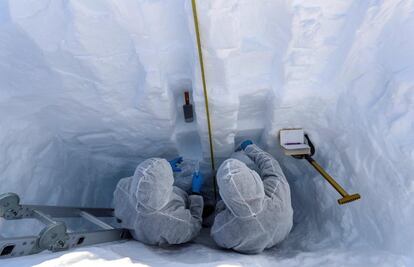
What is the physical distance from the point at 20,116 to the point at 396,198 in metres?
2.17

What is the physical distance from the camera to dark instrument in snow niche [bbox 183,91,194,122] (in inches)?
85.3

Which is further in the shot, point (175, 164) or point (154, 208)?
point (175, 164)

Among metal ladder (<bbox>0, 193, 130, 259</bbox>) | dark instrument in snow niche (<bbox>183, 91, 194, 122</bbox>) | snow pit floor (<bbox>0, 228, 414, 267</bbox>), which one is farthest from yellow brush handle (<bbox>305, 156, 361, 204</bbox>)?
metal ladder (<bbox>0, 193, 130, 259</bbox>)

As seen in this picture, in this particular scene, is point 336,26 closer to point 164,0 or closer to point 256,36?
point 256,36

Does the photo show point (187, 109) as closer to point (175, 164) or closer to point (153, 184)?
point (175, 164)

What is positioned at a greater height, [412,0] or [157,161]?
[412,0]

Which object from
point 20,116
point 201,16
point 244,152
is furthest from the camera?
point 244,152

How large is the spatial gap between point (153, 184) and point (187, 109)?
0.72 meters

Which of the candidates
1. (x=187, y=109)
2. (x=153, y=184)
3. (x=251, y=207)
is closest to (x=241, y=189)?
(x=251, y=207)

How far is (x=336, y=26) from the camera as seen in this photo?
177 centimetres

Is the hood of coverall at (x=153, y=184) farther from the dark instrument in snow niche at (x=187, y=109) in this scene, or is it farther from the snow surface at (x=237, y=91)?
the dark instrument in snow niche at (x=187, y=109)

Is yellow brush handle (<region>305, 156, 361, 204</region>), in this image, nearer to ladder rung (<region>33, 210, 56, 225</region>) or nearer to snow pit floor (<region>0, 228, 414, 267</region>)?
snow pit floor (<region>0, 228, 414, 267</region>)

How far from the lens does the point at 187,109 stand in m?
2.23

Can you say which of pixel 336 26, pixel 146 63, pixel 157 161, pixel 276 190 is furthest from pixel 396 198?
pixel 146 63
